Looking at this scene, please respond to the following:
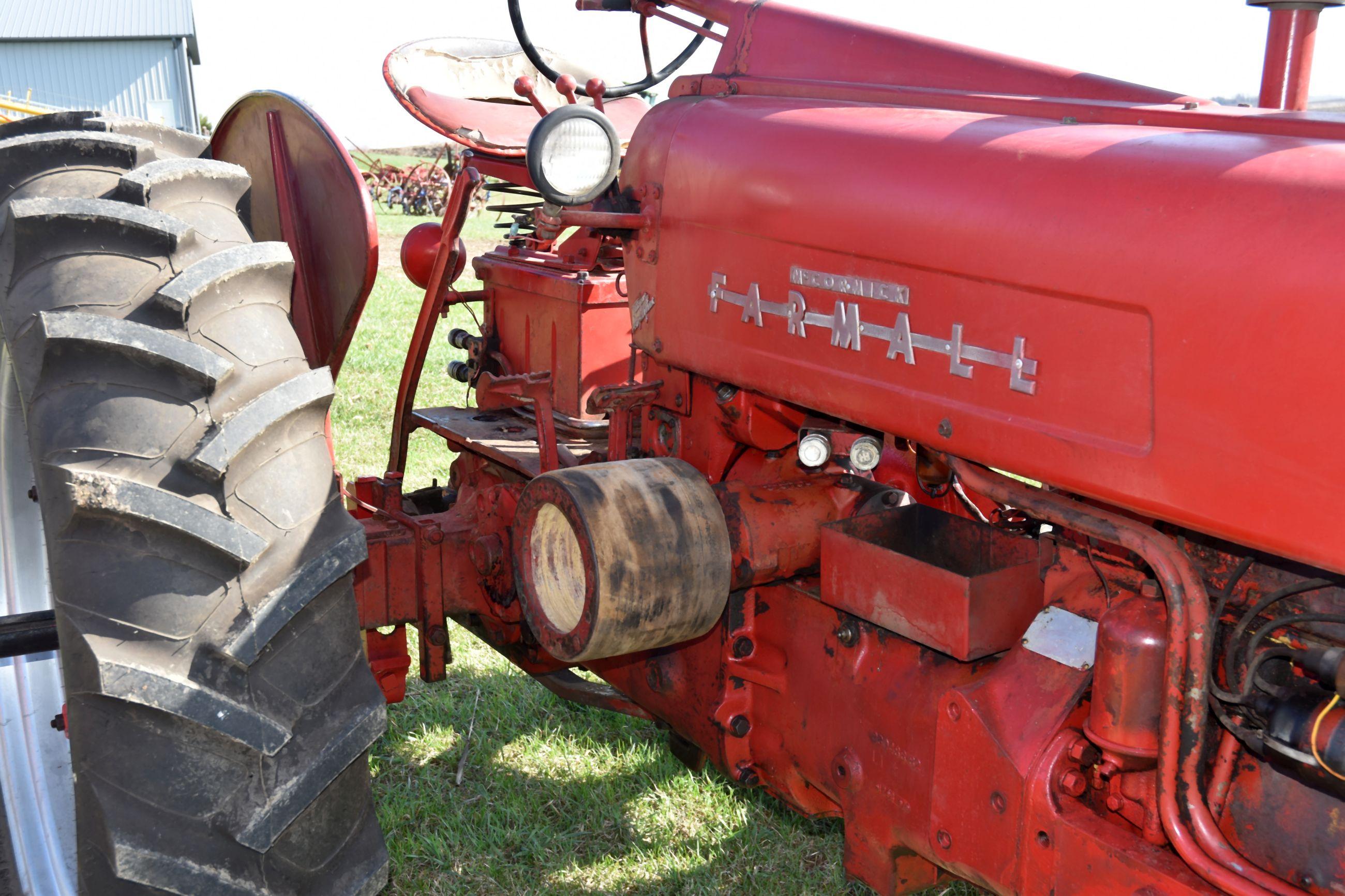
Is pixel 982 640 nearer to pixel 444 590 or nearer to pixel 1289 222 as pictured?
pixel 1289 222

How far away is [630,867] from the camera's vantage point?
9.03 feet

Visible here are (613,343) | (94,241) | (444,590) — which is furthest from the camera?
(613,343)

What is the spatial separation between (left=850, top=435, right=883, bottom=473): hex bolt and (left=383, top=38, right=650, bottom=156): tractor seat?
5.01 ft

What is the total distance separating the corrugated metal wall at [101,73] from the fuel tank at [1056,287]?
34.8m

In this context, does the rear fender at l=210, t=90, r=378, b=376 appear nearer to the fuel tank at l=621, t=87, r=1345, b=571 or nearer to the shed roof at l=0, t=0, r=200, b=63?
the fuel tank at l=621, t=87, r=1345, b=571

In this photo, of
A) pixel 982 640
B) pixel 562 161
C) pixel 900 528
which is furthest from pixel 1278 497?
pixel 562 161

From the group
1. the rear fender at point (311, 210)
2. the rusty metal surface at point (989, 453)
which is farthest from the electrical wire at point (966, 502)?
the rear fender at point (311, 210)

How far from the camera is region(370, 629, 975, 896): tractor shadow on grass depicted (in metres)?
2.72

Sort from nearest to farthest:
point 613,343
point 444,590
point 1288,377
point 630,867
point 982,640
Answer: point 1288,377 < point 982,640 < point 444,590 < point 630,867 < point 613,343

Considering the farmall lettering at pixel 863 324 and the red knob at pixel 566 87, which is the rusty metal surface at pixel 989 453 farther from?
the red knob at pixel 566 87

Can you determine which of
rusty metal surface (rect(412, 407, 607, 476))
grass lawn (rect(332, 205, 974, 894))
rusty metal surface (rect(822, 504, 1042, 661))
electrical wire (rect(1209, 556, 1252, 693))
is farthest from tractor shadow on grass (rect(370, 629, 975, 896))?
electrical wire (rect(1209, 556, 1252, 693))

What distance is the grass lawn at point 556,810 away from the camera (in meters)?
2.72

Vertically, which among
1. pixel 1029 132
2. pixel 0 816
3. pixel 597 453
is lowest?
pixel 0 816

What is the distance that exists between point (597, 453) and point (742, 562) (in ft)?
2.76
